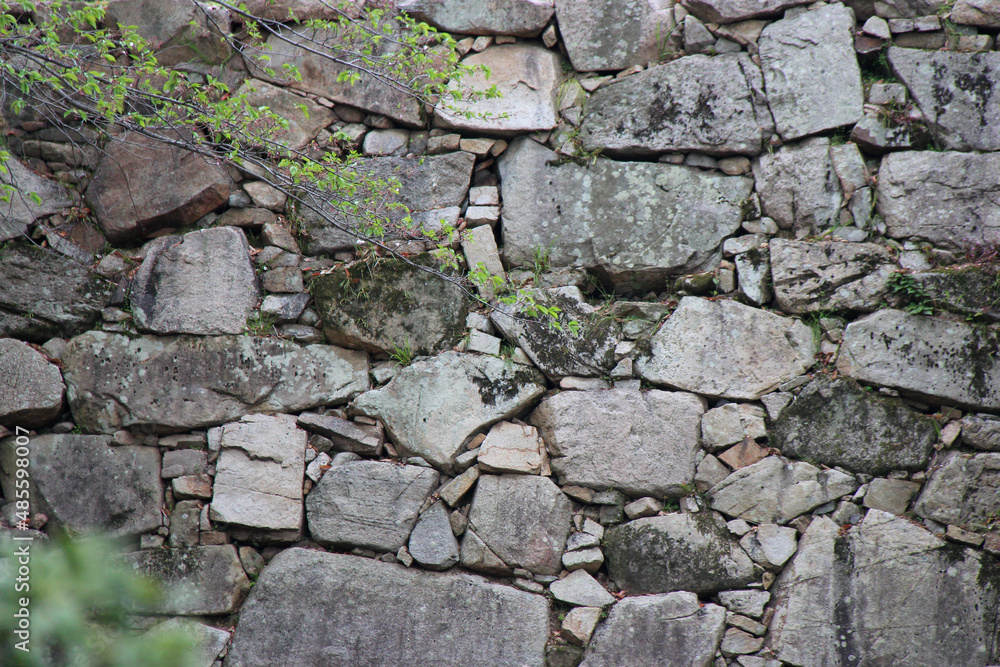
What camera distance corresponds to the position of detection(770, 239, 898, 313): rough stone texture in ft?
10.8

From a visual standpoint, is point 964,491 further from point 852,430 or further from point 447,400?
point 447,400

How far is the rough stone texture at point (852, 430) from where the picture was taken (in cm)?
312

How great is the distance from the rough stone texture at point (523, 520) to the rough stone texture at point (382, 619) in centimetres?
18

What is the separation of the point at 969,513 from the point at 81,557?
11.6 ft

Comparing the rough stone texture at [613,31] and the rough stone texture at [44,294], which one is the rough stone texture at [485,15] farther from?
the rough stone texture at [44,294]

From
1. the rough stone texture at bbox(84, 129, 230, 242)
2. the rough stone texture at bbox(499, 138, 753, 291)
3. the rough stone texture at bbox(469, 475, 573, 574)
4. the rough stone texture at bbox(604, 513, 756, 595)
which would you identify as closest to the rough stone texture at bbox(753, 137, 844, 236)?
the rough stone texture at bbox(499, 138, 753, 291)

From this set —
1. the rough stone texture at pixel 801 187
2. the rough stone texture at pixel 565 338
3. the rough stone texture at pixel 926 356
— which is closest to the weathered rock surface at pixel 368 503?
the rough stone texture at pixel 565 338

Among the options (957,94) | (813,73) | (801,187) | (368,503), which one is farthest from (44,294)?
(957,94)

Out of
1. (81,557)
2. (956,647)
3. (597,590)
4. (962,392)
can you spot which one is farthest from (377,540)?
(962,392)

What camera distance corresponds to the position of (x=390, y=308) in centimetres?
347

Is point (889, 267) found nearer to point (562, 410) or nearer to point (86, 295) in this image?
point (562, 410)

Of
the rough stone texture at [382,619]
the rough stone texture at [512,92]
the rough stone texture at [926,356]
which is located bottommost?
the rough stone texture at [382,619]

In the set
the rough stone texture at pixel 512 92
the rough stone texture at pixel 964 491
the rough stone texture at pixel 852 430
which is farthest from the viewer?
the rough stone texture at pixel 512 92

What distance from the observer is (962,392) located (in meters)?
3.09
